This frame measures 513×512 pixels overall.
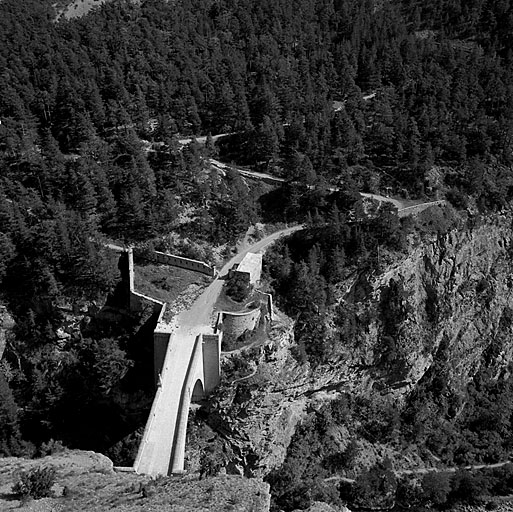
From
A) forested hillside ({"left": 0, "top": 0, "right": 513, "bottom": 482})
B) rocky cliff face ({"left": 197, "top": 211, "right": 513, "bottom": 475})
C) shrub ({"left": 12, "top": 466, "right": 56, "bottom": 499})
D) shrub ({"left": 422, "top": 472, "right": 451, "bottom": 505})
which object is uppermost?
forested hillside ({"left": 0, "top": 0, "right": 513, "bottom": 482})

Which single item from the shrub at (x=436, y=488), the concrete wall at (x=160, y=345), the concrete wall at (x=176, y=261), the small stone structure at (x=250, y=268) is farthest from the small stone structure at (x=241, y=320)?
the shrub at (x=436, y=488)

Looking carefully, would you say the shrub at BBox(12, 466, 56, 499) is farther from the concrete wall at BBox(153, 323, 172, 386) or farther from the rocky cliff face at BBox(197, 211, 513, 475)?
the rocky cliff face at BBox(197, 211, 513, 475)

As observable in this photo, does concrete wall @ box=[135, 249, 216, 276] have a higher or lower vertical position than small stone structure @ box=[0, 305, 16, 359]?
higher

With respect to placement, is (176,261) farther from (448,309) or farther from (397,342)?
(448,309)

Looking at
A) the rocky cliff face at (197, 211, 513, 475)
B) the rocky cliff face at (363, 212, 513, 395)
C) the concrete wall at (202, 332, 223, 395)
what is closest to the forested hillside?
the rocky cliff face at (197, 211, 513, 475)

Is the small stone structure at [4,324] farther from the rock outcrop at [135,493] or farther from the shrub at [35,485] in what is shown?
the shrub at [35,485]

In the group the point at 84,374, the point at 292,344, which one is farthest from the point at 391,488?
the point at 84,374

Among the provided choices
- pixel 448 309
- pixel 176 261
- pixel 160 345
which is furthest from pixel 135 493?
pixel 448 309

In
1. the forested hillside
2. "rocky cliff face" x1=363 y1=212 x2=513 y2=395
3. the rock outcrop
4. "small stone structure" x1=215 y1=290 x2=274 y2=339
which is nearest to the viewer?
the rock outcrop
